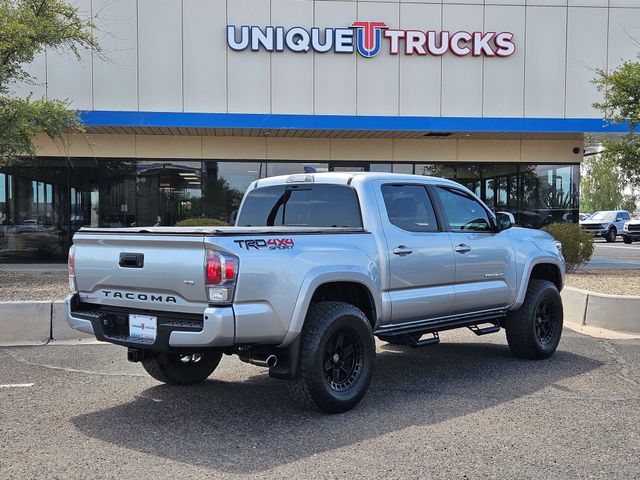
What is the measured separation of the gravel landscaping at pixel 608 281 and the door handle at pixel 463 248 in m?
5.36

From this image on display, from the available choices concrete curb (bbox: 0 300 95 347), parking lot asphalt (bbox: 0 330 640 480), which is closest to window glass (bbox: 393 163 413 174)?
parking lot asphalt (bbox: 0 330 640 480)

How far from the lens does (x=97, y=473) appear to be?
13.2 ft

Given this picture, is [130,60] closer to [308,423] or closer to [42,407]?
[42,407]

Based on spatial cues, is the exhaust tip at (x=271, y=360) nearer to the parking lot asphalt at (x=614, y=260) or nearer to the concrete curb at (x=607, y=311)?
the concrete curb at (x=607, y=311)

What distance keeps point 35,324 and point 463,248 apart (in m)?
5.59

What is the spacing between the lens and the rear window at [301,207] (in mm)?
5980

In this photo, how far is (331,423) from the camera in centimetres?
497

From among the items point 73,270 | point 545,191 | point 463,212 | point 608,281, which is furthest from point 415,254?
point 545,191

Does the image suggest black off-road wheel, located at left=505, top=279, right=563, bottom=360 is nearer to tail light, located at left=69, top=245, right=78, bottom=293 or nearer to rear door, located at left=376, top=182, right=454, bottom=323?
rear door, located at left=376, top=182, right=454, bottom=323

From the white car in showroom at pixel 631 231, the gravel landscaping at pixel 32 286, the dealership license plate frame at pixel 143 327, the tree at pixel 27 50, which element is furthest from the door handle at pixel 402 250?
the white car in showroom at pixel 631 231

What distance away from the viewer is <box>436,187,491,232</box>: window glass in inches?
262

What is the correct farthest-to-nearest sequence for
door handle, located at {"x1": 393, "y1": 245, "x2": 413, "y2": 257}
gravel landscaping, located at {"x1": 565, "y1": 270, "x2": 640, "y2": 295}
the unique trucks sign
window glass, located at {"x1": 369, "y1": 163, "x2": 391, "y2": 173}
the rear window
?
window glass, located at {"x1": 369, "y1": 163, "x2": 391, "y2": 173}
the unique trucks sign
gravel landscaping, located at {"x1": 565, "y1": 270, "x2": 640, "y2": 295}
the rear window
door handle, located at {"x1": 393, "y1": 245, "x2": 413, "y2": 257}

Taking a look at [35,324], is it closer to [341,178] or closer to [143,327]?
[143,327]

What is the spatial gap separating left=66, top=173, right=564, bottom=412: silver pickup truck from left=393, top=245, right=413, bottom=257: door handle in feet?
0.04
